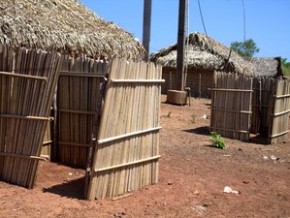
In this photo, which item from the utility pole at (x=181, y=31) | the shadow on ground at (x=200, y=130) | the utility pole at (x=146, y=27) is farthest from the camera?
the utility pole at (x=181, y=31)

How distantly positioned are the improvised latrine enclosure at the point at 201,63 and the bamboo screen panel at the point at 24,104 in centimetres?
2100

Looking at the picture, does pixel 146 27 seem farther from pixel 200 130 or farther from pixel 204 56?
pixel 204 56

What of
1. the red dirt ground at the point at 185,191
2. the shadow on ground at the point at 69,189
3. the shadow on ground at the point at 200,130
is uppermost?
the shadow on ground at the point at 200,130

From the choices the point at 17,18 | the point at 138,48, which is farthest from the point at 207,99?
the point at 17,18

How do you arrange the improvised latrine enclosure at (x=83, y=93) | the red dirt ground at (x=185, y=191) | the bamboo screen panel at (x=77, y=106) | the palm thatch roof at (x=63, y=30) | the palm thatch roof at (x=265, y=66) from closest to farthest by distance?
the red dirt ground at (x=185, y=191)
the improvised latrine enclosure at (x=83, y=93)
the bamboo screen panel at (x=77, y=106)
the palm thatch roof at (x=63, y=30)
the palm thatch roof at (x=265, y=66)

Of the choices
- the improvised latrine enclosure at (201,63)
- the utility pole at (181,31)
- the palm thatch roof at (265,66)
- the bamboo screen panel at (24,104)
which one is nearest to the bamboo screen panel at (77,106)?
the bamboo screen panel at (24,104)

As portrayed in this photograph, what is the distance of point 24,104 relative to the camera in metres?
5.71

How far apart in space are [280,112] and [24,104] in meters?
8.17

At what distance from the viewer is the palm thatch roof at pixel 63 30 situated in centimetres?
880

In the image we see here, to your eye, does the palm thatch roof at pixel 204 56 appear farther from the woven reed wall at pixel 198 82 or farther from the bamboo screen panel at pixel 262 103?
the bamboo screen panel at pixel 262 103

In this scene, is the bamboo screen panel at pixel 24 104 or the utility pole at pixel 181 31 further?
the utility pole at pixel 181 31

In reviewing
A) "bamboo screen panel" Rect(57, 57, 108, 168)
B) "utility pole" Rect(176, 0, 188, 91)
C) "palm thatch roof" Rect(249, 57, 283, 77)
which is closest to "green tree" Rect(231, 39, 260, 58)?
"palm thatch roof" Rect(249, 57, 283, 77)

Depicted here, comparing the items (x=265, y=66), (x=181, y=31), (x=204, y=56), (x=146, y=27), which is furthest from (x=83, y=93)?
(x=265, y=66)

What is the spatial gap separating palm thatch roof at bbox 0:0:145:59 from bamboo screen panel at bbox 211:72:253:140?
2400 mm
